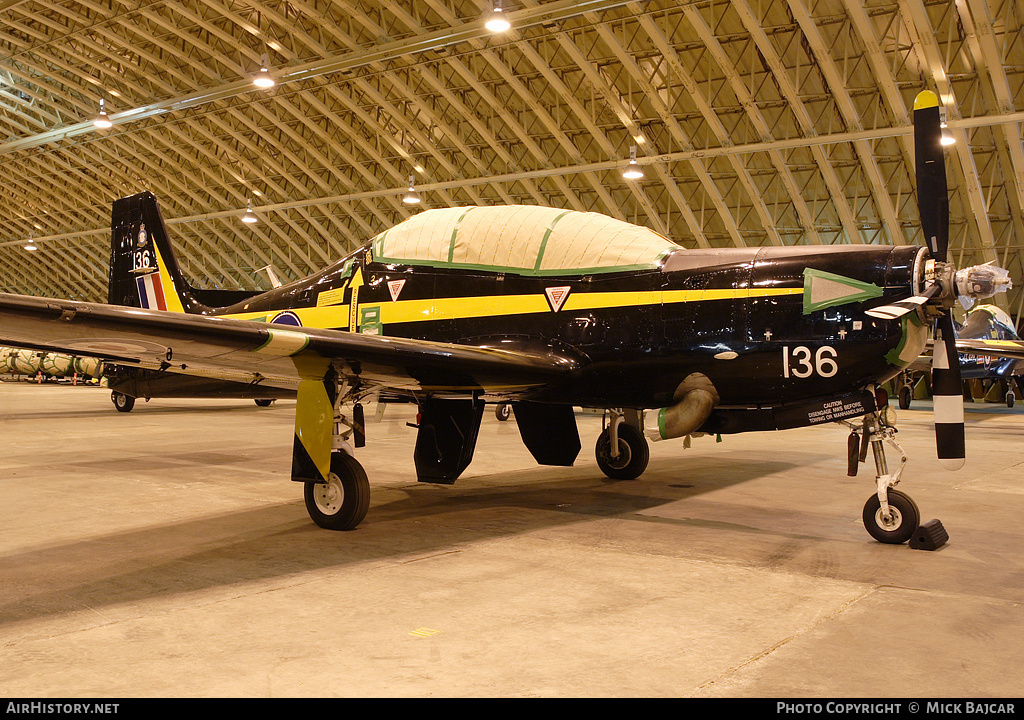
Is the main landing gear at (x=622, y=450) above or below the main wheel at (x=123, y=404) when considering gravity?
below

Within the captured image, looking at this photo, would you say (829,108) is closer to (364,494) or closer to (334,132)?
(334,132)

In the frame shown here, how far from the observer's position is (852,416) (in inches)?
229

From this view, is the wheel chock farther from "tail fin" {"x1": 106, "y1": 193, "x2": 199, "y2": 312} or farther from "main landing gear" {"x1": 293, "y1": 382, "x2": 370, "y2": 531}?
"tail fin" {"x1": 106, "y1": 193, "x2": 199, "y2": 312}

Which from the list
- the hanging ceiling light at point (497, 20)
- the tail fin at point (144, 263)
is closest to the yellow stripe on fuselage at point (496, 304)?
the tail fin at point (144, 263)

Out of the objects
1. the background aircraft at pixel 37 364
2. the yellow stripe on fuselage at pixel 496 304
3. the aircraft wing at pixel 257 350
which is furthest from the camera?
the background aircraft at pixel 37 364

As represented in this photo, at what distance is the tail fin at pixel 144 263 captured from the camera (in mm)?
11289

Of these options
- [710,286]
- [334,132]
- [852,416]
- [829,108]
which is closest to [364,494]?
[710,286]

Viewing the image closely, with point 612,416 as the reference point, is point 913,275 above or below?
above

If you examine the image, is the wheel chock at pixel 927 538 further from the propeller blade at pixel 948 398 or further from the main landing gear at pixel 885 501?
the propeller blade at pixel 948 398

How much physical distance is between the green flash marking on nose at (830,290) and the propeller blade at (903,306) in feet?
0.72

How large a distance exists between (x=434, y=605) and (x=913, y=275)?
3956mm

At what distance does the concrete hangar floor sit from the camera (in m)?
3.31

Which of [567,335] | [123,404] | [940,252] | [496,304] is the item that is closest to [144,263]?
[496,304]

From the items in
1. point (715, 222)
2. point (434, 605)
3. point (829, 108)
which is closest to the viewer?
point (434, 605)
